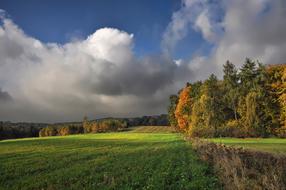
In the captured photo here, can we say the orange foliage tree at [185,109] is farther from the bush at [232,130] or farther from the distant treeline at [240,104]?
the bush at [232,130]

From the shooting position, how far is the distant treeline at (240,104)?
61.9 meters

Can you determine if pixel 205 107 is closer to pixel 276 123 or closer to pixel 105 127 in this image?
pixel 276 123

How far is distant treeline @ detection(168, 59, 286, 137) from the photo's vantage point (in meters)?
61.9

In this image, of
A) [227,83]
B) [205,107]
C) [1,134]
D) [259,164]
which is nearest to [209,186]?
[259,164]

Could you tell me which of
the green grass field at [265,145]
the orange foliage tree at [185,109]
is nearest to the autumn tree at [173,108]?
the orange foliage tree at [185,109]

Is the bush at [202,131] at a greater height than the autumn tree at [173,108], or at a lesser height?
lesser

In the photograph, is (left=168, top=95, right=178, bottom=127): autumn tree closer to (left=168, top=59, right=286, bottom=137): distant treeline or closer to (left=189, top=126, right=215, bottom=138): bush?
(left=168, top=59, right=286, bottom=137): distant treeline

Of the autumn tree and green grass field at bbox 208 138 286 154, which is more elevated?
the autumn tree

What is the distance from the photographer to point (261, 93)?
6256 cm

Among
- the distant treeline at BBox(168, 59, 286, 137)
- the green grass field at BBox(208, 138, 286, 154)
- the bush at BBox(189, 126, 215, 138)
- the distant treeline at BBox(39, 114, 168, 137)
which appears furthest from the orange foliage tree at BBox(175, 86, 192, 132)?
the distant treeline at BBox(39, 114, 168, 137)

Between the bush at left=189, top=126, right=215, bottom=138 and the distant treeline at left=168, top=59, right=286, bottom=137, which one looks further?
the bush at left=189, top=126, right=215, bottom=138

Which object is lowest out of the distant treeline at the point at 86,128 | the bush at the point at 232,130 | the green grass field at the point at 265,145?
the green grass field at the point at 265,145

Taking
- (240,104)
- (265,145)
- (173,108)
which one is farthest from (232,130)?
(173,108)

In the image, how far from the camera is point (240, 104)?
227 ft
